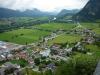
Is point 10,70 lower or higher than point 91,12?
lower

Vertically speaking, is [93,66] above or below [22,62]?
above

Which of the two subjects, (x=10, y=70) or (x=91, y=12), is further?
(x=91, y=12)

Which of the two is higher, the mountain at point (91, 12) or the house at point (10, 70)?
the mountain at point (91, 12)

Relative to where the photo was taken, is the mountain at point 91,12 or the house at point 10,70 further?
the mountain at point 91,12

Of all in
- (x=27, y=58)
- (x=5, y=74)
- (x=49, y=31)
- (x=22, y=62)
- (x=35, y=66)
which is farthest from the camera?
(x=49, y=31)

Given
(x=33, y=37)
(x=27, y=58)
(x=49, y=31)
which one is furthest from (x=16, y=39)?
(x=27, y=58)

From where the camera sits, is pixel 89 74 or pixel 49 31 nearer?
pixel 89 74

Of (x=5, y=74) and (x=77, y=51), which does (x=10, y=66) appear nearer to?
(x=5, y=74)

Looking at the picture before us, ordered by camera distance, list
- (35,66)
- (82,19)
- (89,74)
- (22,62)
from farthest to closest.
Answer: (82,19) → (22,62) → (35,66) → (89,74)

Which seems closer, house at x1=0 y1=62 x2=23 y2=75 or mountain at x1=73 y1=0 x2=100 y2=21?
house at x1=0 y1=62 x2=23 y2=75

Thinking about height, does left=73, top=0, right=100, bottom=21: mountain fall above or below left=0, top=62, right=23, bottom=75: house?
above
